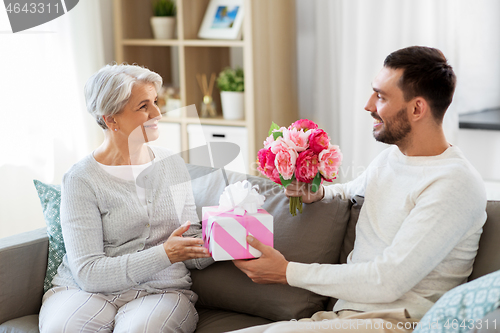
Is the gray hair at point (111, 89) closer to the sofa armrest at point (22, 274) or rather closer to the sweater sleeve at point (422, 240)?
the sofa armrest at point (22, 274)

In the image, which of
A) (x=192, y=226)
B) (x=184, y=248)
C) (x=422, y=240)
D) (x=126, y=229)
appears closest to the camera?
(x=422, y=240)

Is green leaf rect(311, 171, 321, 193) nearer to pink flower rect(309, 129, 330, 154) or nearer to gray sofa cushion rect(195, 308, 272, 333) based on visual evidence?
pink flower rect(309, 129, 330, 154)

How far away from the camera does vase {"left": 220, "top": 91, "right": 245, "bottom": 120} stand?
303cm

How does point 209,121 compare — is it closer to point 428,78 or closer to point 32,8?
point 32,8

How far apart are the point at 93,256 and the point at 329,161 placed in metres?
0.78

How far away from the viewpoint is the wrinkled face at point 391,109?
1.48m

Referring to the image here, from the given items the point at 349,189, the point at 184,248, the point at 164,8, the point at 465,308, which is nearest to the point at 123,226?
the point at 184,248

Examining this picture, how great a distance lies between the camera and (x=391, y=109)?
1.50 meters

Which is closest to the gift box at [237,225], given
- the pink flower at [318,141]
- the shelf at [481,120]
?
the pink flower at [318,141]

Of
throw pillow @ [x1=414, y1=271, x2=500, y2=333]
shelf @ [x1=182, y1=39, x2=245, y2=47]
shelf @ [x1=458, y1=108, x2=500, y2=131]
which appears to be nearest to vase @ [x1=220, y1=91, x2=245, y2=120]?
shelf @ [x1=182, y1=39, x2=245, y2=47]

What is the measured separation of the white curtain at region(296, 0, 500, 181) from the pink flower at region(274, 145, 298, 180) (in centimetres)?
139

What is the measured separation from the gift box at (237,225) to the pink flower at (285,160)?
4.3 inches

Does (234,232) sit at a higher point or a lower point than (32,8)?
lower

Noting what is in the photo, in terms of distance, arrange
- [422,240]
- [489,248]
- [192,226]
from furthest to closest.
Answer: [192,226] → [489,248] → [422,240]
